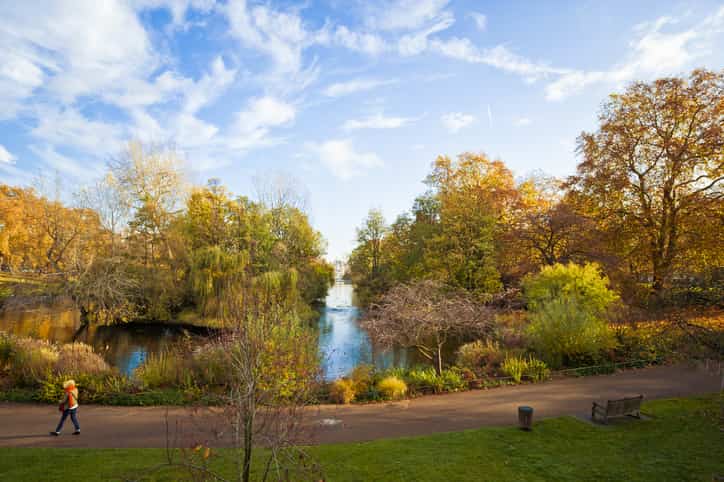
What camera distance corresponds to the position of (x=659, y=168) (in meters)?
21.5

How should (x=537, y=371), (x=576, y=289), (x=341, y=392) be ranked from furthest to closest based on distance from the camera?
(x=576, y=289)
(x=537, y=371)
(x=341, y=392)

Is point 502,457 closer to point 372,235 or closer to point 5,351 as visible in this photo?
point 5,351

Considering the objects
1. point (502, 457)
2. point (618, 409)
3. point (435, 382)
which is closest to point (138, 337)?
point (435, 382)

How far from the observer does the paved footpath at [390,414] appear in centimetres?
Result: 823

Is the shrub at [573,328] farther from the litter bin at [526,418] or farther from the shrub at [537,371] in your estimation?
the litter bin at [526,418]

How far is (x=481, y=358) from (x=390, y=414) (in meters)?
5.97

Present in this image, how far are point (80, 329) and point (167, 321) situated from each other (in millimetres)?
5195

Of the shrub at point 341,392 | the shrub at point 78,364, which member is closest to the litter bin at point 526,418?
the shrub at point 341,392

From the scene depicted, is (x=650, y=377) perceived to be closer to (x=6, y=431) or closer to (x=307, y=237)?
(x=6, y=431)

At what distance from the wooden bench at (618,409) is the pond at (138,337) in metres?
8.50

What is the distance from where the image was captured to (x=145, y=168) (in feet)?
100

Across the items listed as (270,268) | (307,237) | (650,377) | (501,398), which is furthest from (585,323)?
(307,237)

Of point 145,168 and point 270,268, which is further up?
point 145,168

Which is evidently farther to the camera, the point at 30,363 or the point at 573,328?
the point at 573,328
